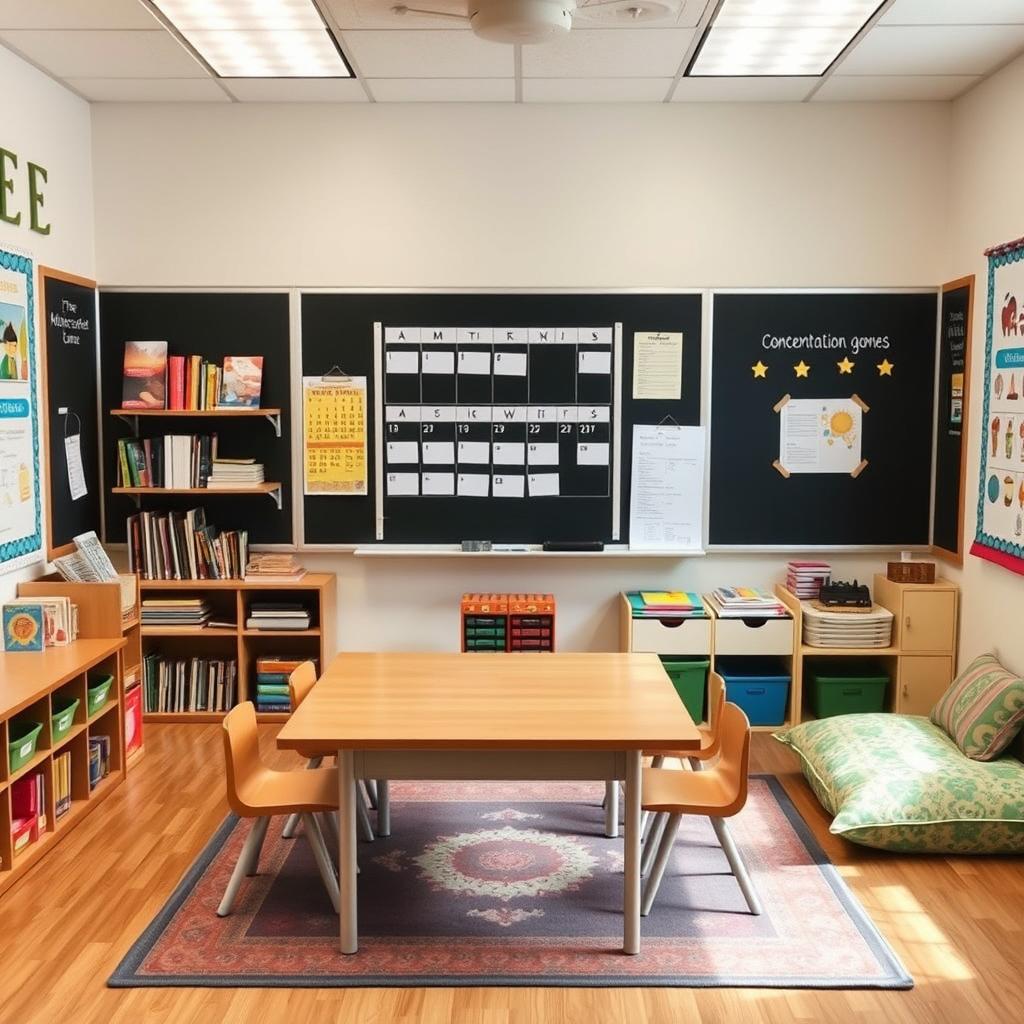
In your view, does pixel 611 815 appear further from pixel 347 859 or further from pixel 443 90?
pixel 443 90

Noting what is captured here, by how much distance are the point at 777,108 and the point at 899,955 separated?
4.05m

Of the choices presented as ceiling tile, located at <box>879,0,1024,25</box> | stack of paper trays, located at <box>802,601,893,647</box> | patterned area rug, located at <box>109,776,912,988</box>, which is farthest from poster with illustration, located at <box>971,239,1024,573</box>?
patterned area rug, located at <box>109,776,912,988</box>

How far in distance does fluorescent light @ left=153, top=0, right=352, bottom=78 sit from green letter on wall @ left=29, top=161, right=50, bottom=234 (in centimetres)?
91

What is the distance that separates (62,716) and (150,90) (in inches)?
120

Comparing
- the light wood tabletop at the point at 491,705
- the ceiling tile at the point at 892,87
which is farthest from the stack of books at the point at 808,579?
the ceiling tile at the point at 892,87

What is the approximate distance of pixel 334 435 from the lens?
585 centimetres

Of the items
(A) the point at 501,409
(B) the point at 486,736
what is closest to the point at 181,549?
(A) the point at 501,409

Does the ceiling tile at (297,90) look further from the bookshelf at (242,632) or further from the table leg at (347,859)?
the table leg at (347,859)

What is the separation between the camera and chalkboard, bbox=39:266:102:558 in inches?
206

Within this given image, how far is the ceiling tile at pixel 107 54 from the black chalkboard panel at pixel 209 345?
3.52 ft

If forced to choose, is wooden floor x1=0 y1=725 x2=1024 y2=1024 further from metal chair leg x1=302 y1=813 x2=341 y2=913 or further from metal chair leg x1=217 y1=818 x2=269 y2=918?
metal chair leg x1=302 y1=813 x2=341 y2=913

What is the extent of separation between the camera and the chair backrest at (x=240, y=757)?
3543 millimetres

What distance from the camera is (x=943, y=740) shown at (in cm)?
475

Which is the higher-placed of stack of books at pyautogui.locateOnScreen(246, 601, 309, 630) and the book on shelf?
the book on shelf
